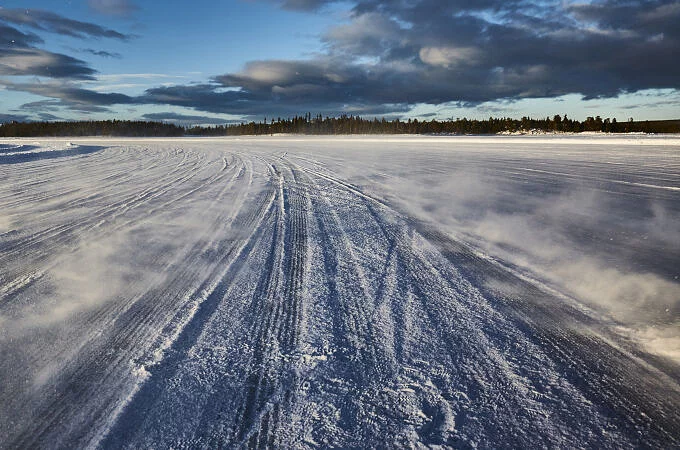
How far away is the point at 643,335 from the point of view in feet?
9.32

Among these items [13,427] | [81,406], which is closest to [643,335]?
[81,406]

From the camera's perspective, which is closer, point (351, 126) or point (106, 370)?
point (106, 370)

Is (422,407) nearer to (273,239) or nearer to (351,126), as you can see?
(273,239)

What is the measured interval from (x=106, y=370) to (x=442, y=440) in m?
1.97

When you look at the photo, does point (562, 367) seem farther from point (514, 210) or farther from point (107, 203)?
point (107, 203)

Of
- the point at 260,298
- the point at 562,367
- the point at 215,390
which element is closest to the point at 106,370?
the point at 215,390

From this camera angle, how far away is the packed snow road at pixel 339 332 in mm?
1963

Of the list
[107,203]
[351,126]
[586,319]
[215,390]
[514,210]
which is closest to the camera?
[215,390]

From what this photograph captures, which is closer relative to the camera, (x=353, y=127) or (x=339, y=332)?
(x=339, y=332)

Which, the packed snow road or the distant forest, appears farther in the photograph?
the distant forest

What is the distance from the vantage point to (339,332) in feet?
9.28

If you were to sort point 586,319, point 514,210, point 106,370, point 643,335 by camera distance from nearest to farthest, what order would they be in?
point 106,370
point 643,335
point 586,319
point 514,210

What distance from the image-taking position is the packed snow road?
1963 mm

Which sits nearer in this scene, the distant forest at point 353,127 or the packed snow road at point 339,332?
the packed snow road at point 339,332
